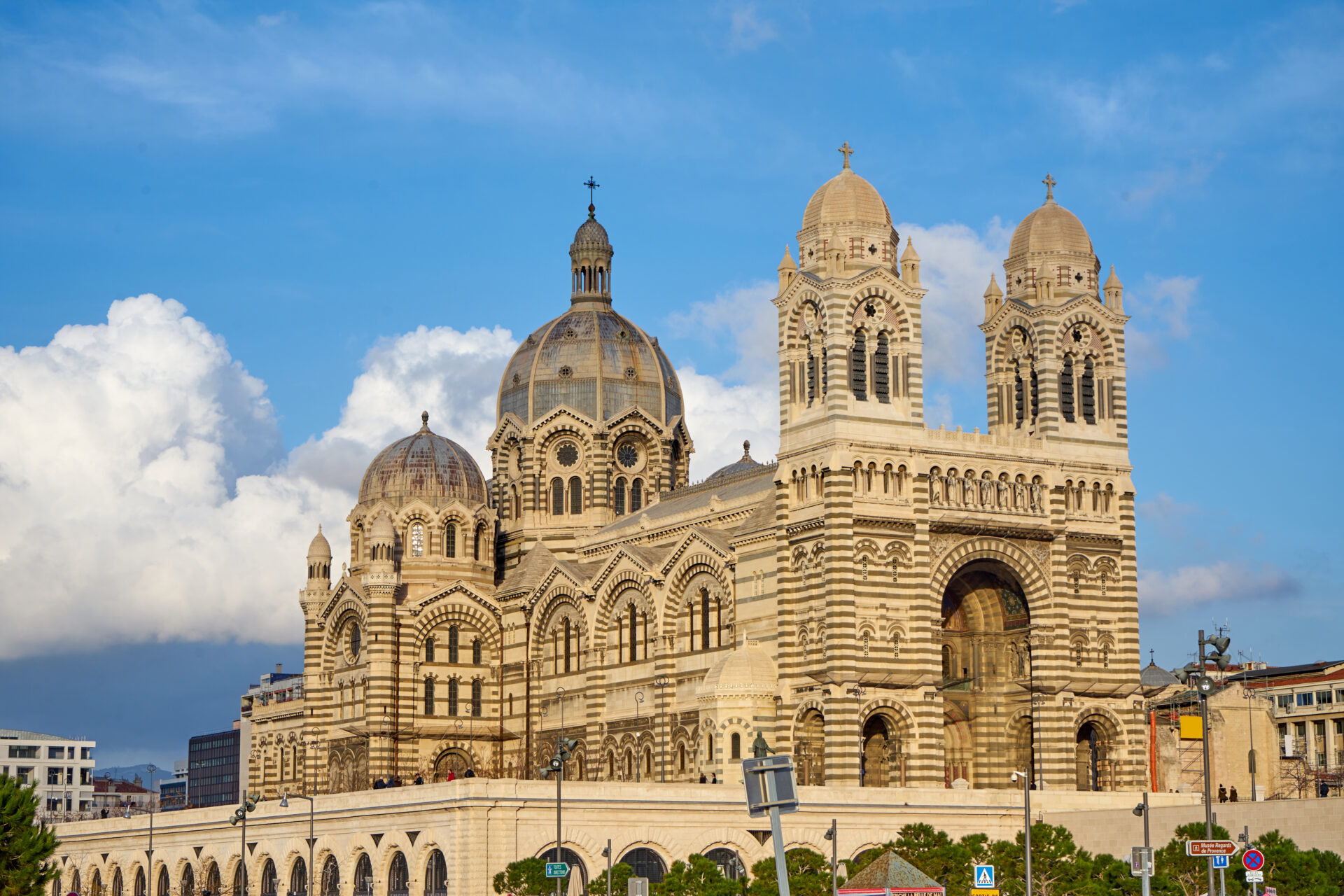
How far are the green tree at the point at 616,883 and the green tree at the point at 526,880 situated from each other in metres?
0.13

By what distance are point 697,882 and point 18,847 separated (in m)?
21.1

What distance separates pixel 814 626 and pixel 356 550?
Answer: 120 feet

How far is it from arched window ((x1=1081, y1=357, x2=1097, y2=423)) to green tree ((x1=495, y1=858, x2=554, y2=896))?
3482cm

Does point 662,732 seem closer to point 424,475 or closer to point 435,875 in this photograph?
point 435,875

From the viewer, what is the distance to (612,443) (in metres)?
110

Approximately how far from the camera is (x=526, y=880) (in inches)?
A: 2628

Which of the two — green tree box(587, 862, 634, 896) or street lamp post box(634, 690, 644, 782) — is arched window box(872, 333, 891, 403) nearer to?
street lamp post box(634, 690, 644, 782)

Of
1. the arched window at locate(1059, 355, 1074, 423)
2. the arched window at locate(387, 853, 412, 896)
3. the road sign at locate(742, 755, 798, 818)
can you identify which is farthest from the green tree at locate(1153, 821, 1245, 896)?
the road sign at locate(742, 755, 798, 818)

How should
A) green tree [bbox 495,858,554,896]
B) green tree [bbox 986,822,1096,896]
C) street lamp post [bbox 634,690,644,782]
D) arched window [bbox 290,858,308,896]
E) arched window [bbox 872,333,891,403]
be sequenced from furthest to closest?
street lamp post [bbox 634,690,644,782]
arched window [bbox 872,333,891,403]
arched window [bbox 290,858,308,896]
green tree [bbox 495,858,554,896]
green tree [bbox 986,822,1096,896]

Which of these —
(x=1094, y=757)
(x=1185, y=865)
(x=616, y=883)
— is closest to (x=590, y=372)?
(x=1094, y=757)

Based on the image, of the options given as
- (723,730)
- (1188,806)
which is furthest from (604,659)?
(1188,806)

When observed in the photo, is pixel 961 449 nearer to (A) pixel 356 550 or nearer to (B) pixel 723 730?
(B) pixel 723 730

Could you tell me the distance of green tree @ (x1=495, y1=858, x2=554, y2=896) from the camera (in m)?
66.8

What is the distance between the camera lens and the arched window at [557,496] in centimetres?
11031
